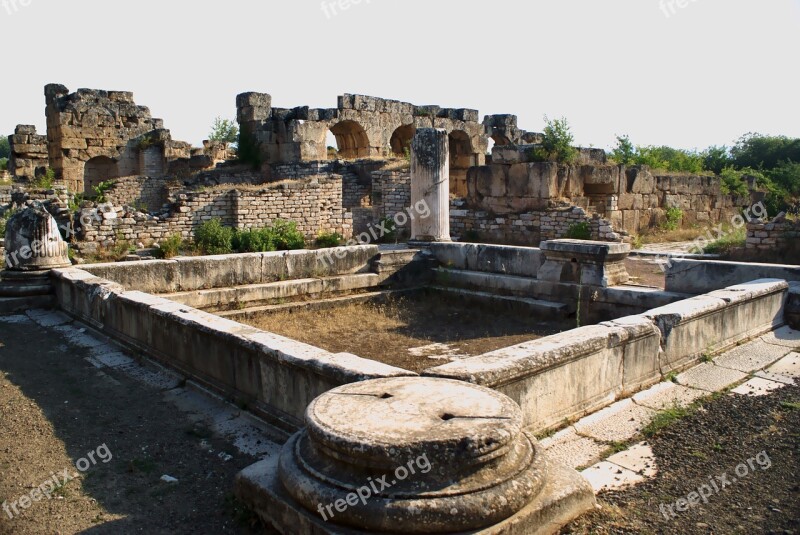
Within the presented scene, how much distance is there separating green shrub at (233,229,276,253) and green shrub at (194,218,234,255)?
145 mm

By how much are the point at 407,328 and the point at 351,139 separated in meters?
17.0

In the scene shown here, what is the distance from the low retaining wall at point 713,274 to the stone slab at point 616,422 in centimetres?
345

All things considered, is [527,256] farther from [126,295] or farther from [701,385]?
[126,295]

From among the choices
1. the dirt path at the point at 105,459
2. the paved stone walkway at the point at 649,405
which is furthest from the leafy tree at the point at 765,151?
the dirt path at the point at 105,459

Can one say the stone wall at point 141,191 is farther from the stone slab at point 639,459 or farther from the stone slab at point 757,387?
the stone slab at point 639,459

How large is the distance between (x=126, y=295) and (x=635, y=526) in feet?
17.1

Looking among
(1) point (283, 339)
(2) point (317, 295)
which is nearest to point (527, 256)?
(2) point (317, 295)

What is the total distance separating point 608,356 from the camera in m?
4.60

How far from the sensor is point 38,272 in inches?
320

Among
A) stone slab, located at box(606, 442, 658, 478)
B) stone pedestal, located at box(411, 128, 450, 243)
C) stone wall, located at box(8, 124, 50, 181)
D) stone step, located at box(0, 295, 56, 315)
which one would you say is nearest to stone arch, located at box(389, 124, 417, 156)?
stone wall, located at box(8, 124, 50, 181)

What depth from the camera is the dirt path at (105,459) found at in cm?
319

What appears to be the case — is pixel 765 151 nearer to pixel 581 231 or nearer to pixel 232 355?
pixel 581 231

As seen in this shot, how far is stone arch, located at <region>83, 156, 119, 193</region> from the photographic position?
78.0 feet

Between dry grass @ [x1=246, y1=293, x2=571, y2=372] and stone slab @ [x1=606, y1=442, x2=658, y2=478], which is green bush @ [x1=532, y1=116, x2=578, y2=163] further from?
stone slab @ [x1=606, y1=442, x2=658, y2=478]
